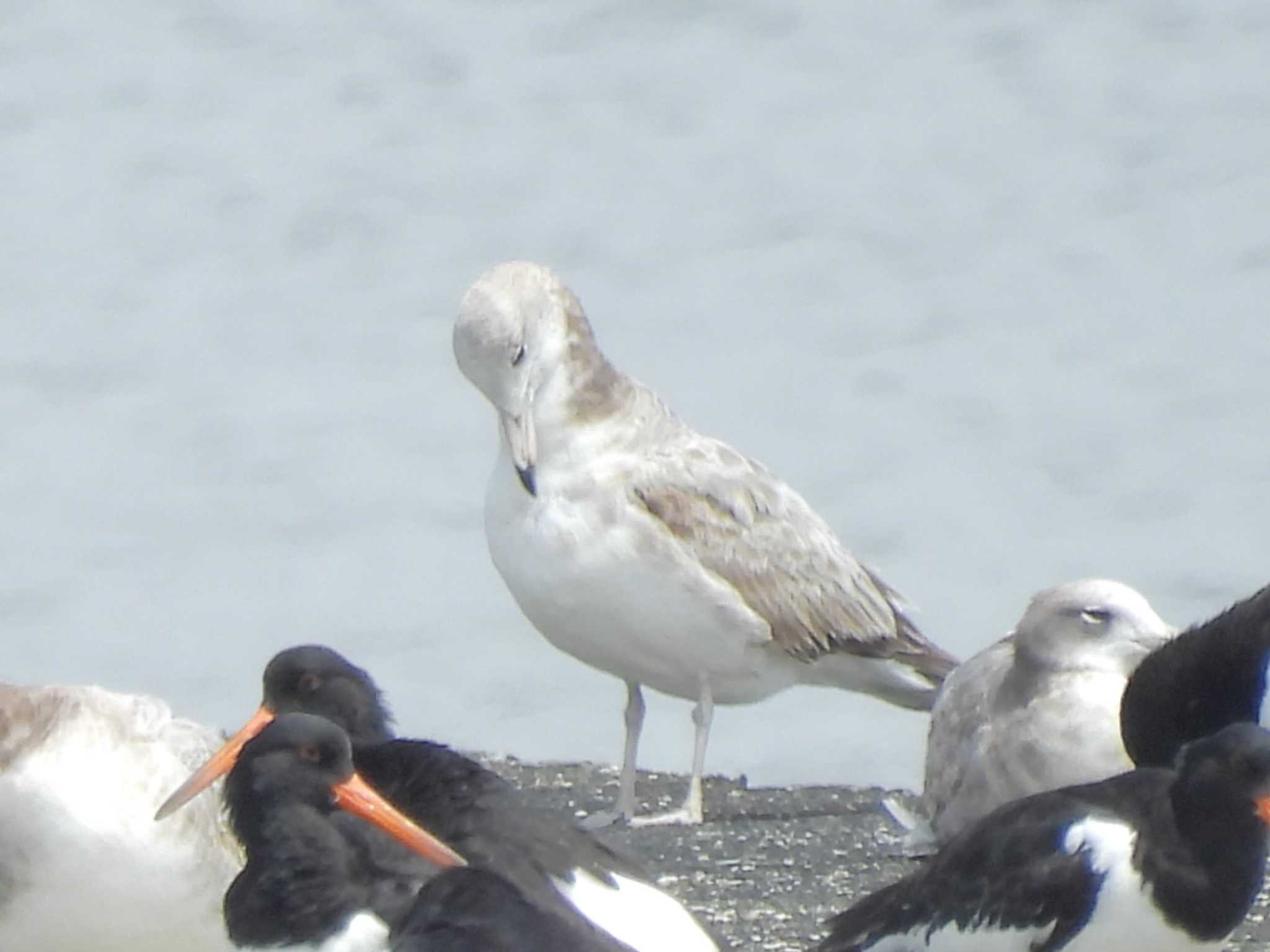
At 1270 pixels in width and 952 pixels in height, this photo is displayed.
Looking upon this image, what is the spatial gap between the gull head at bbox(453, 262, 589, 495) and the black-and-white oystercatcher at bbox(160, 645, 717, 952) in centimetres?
223

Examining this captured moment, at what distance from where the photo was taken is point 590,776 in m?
10.0

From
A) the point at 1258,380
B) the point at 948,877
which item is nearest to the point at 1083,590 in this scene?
the point at 948,877

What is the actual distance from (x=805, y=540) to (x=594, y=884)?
3494 millimetres

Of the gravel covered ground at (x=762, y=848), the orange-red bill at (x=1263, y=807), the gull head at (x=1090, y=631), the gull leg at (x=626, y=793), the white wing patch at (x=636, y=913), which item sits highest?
the gull head at (x=1090, y=631)

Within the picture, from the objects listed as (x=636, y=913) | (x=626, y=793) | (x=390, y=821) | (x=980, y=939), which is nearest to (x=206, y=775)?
(x=390, y=821)

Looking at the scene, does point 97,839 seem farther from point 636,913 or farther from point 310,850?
point 636,913

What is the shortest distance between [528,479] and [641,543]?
371mm

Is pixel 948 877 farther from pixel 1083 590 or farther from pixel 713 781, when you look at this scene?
pixel 713 781

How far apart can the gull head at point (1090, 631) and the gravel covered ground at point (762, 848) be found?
0.69 m

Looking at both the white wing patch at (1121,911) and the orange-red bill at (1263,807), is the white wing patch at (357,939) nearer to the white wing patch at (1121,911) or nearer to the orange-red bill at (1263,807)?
the white wing patch at (1121,911)

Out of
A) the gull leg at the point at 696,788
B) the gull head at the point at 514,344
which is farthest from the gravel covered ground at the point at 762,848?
the gull head at the point at 514,344

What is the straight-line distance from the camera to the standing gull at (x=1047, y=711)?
8.09 metres

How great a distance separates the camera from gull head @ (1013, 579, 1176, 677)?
Result: 8.31 m

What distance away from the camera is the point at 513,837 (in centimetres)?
651
